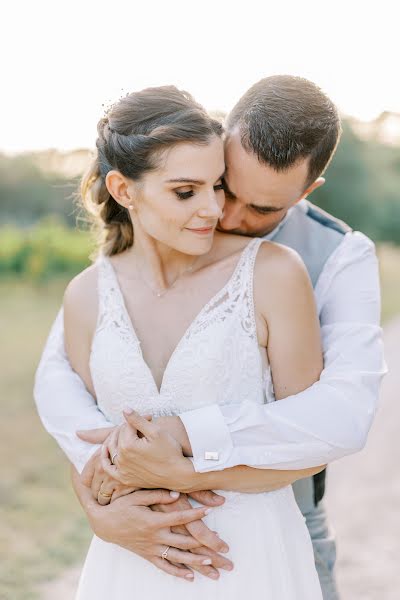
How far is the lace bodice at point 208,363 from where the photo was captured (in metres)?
2.35

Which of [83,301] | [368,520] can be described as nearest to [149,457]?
[83,301]

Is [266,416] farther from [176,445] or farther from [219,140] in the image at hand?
[219,140]

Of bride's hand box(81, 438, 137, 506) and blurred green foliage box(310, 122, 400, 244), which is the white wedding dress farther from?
blurred green foliage box(310, 122, 400, 244)

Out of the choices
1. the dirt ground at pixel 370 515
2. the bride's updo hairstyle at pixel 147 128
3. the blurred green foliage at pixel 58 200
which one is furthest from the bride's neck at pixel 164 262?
the blurred green foliage at pixel 58 200

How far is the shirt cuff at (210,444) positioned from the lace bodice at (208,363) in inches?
5.5

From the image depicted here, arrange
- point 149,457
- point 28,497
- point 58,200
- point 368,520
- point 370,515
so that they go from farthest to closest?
point 58,200, point 28,497, point 370,515, point 368,520, point 149,457

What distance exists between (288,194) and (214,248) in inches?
10.8

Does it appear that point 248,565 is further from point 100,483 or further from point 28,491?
point 28,491

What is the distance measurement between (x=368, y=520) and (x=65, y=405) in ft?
A: 12.8

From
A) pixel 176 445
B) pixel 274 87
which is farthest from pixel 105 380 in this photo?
pixel 274 87

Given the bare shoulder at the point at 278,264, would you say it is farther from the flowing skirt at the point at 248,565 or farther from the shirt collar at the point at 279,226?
the flowing skirt at the point at 248,565

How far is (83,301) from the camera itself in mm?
2645

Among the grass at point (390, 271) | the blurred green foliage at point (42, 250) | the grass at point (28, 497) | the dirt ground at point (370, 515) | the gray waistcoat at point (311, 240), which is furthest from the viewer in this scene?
the grass at point (390, 271)

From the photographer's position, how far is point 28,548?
5.54 m
